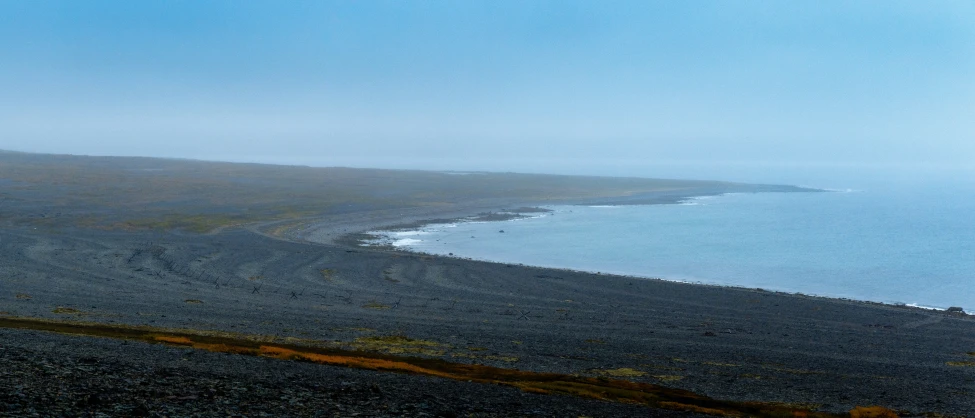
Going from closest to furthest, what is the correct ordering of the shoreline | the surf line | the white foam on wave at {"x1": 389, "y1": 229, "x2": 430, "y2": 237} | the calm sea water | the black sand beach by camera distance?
the black sand beach → the surf line → the shoreline → the calm sea water → the white foam on wave at {"x1": 389, "y1": 229, "x2": 430, "y2": 237}

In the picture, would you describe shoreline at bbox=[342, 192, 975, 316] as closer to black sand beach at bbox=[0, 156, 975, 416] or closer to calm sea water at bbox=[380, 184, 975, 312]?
calm sea water at bbox=[380, 184, 975, 312]

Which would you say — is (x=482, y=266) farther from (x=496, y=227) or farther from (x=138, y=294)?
(x=496, y=227)

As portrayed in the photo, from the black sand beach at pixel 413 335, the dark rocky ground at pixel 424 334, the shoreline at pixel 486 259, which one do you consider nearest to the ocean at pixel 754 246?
the shoreline at pixel 486 259

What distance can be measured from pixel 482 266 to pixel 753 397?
2718 centimetres

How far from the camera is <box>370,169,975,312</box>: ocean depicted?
47594 mm

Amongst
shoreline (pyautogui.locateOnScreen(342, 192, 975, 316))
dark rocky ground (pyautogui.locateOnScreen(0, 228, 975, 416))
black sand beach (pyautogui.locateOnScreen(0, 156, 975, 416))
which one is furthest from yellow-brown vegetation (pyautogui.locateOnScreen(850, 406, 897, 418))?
shoreline (pyautogui.locateOnScreen(342, 192, 975, 316))

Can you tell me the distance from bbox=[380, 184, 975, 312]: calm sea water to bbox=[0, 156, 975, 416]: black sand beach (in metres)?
7.44

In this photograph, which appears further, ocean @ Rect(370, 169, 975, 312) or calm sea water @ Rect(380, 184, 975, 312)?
calm sea water @ Rect(380, 184, 975, 312)

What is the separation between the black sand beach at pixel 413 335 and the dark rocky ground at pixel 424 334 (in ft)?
0.29

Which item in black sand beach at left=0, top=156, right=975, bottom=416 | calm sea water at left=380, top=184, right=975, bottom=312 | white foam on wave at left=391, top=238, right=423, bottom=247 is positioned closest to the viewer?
black sand beach at left=0, top=156, right=975, bottom=416

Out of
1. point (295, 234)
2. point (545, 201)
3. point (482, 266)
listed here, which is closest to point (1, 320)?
point (482, 266)

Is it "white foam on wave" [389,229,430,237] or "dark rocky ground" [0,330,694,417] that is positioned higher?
"dark rocky ground" [0,330,694,417]

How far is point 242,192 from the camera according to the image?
93.8m

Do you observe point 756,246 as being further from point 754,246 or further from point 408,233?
point 408,233
